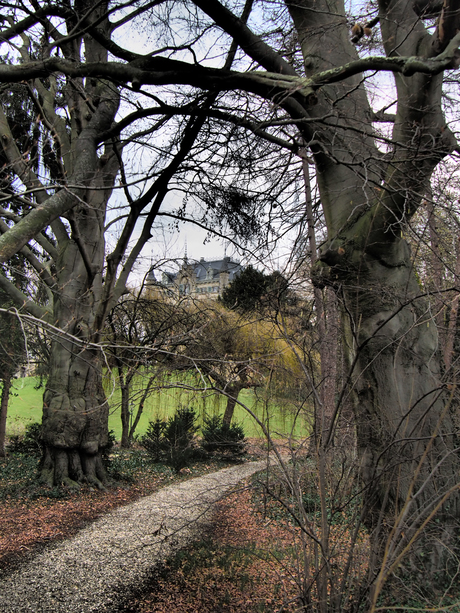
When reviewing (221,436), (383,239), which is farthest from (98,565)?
(221,436)

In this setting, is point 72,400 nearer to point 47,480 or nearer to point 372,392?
point 47,480

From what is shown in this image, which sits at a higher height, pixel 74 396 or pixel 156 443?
pixel 74 396

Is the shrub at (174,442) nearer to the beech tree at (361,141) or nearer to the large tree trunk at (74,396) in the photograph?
the large tree trunk at (74,396)

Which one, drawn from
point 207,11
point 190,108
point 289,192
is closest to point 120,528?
point 289,192

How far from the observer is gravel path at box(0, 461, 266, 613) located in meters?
3.56

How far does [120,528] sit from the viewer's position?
18.0 ft

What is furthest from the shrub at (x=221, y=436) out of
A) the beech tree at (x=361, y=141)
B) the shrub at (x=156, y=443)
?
the beech tree at (x=361, y=141)

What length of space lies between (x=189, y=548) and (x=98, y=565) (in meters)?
1.00

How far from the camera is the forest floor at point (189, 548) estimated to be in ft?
11.3

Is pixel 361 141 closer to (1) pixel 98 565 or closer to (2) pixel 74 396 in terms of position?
(1) pixel 98 565

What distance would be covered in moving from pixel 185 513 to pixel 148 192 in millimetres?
5250

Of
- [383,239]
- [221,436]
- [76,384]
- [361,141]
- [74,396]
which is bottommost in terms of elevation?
[221,436]

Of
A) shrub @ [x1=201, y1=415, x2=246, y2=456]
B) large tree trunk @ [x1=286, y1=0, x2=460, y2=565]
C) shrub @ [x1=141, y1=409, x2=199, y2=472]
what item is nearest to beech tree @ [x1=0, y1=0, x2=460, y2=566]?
large tree trunk @ [x1=286, y1=0, x2=460, y2=565]

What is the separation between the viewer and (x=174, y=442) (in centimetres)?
1013
